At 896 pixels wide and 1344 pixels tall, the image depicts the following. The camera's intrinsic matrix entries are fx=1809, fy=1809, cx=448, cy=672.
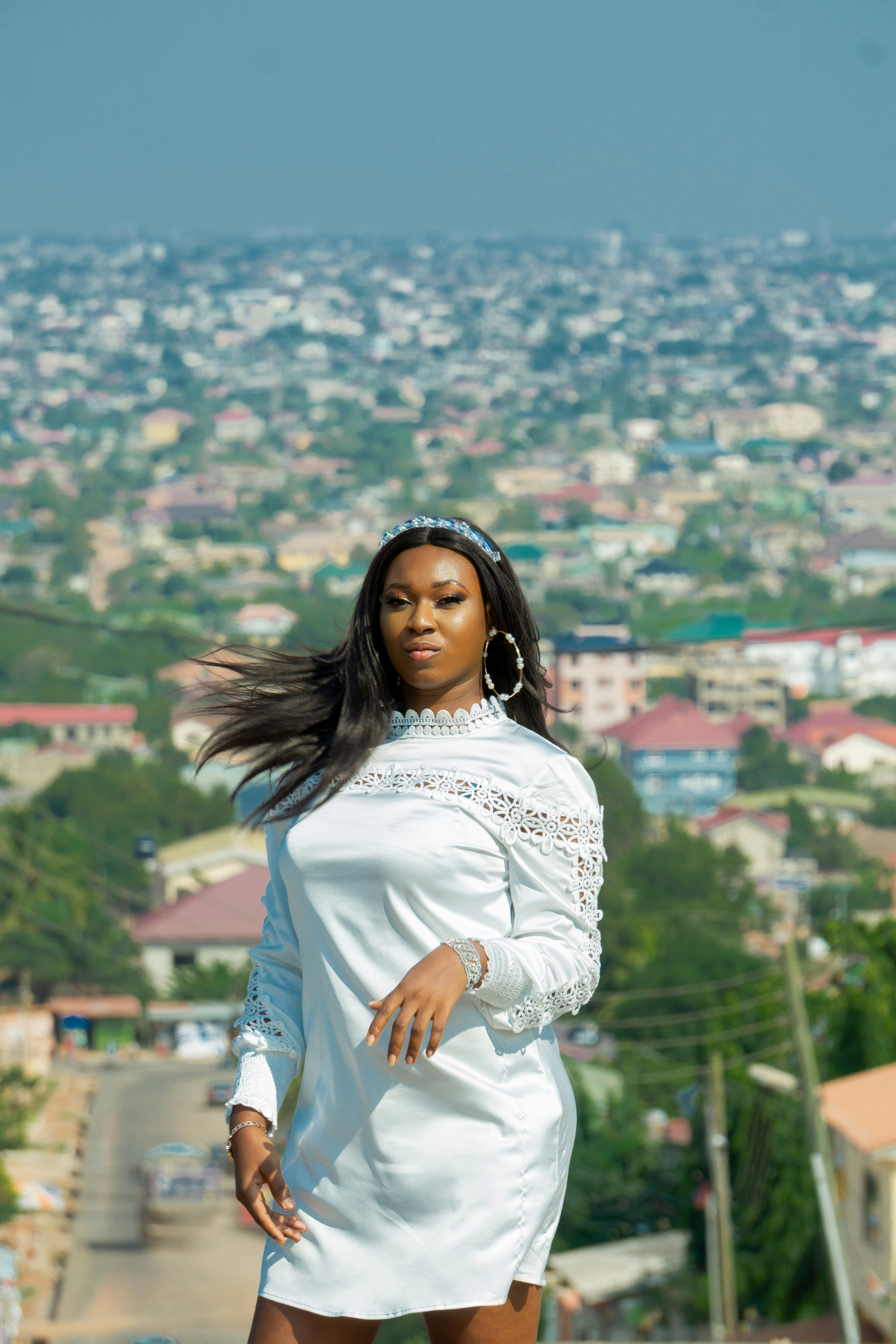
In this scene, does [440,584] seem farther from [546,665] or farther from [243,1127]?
[243,1127]

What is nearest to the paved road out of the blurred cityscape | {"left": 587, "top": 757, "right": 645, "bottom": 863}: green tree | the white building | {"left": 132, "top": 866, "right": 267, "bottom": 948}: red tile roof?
the blurred cityscape

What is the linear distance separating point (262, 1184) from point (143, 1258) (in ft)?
53.9

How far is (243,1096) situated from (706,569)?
73938 millimetres

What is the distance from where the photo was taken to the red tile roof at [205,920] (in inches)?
1093

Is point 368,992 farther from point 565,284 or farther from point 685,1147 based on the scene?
point 565,284

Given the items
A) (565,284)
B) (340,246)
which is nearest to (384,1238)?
(565,284)

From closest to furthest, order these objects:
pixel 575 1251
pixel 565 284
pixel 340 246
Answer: pixel 575 1251, pixel 565 284, pixel 340 246

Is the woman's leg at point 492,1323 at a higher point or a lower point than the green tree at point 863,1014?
lower

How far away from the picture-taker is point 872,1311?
9.30 meters

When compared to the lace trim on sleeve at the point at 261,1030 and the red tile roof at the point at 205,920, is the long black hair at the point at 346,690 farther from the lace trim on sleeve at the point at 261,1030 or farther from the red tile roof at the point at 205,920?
the red tile roof at the point at 205,920

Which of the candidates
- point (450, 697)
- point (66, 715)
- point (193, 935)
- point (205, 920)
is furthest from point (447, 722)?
point (66, 715)

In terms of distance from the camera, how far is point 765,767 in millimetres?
45688

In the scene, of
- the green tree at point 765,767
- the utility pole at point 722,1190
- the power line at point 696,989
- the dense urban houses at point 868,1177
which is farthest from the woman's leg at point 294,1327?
the green tree at point 765,767

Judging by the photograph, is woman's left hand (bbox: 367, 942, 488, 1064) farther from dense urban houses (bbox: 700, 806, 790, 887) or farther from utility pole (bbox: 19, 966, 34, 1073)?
dense urban houses (bbox: 700, 806, 790, 887)
